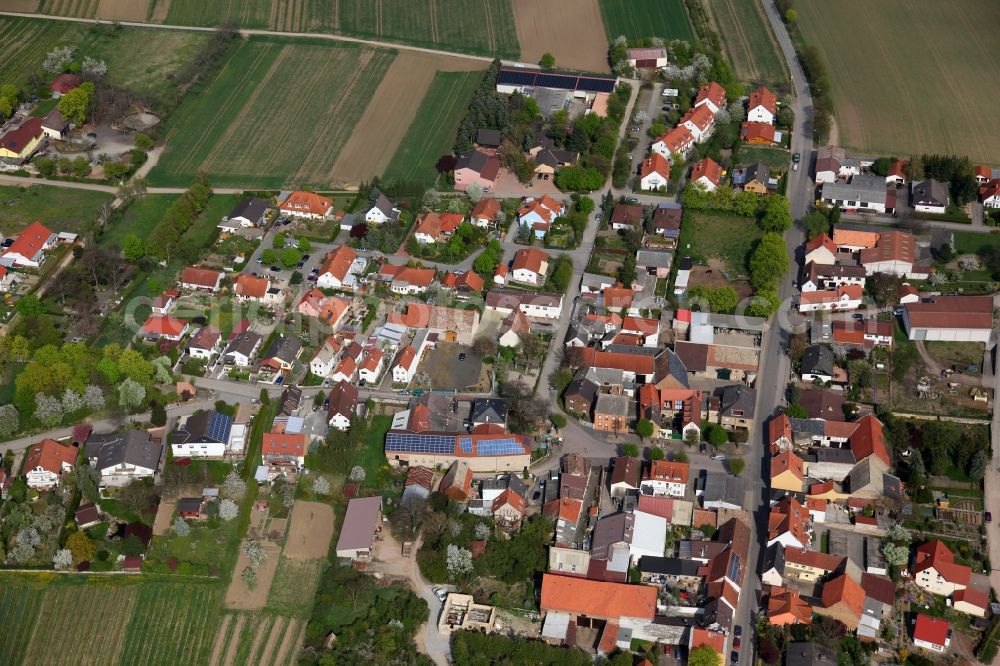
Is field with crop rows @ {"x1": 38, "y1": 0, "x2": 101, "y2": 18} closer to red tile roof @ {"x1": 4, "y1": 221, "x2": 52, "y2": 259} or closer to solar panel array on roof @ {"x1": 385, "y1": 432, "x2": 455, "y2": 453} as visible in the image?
red tile roof @ {"x1": 4, "y1": 221, "x2": 52, "y2": 259}

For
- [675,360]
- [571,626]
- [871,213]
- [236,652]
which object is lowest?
[236,652]

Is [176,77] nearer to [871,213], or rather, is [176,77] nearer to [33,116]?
[33,116]

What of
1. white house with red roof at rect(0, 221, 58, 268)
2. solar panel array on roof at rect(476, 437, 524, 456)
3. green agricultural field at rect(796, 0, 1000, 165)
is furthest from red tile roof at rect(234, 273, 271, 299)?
green agricultural field at rect(796, 0, 1000, 165)

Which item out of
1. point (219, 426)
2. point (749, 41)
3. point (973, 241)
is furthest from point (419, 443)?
point (749, 41)

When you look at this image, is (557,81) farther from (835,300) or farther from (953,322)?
(953,322)

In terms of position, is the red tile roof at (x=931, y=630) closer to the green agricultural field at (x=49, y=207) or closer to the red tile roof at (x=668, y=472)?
the red tile roof at (x=668, y=472)

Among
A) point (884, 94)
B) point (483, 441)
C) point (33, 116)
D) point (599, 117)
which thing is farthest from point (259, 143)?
point (884, 94)
